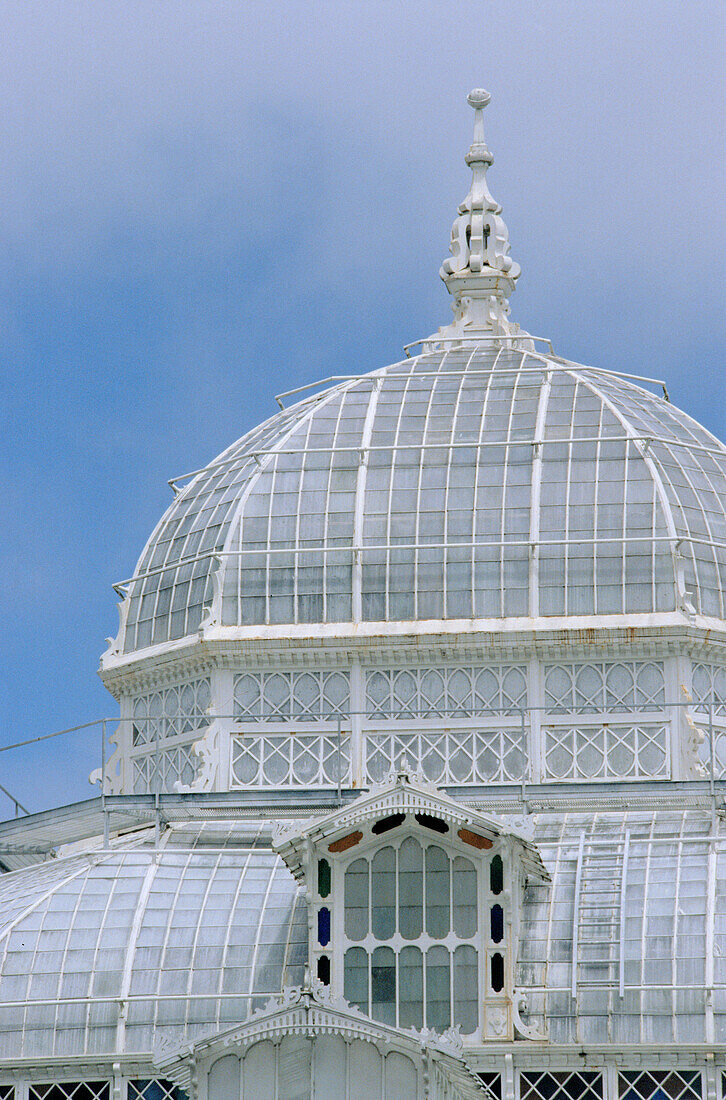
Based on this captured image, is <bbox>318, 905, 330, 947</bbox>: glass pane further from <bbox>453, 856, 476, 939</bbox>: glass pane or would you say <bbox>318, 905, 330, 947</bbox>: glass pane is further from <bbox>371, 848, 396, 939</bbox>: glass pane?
<bbox>453, 856, 476, 939</bbox>: glass pane

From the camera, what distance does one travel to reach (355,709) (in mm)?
54219

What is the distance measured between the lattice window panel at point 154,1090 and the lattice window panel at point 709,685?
615 inches

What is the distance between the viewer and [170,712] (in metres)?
56.7

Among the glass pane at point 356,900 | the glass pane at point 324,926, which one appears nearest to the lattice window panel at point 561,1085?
the glass pane at point 356,900

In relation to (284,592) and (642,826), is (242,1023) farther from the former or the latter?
(284,592)

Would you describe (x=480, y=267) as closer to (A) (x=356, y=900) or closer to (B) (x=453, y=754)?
(B) (x=453, y=754)

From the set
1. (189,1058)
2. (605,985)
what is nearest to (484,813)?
(605,985)

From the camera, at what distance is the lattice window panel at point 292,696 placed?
54.5 meters

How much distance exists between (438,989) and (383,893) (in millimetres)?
2018

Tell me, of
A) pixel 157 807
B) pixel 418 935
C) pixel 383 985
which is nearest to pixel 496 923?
pixel 418 935

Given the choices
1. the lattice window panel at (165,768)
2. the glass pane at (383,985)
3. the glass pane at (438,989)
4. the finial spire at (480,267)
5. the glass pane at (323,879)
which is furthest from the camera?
the finial spire at (480,267)

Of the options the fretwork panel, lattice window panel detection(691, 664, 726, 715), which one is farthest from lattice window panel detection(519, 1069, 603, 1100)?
lattice window panel detection(691, 664, 726, 715)

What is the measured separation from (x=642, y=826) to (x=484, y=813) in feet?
16.4

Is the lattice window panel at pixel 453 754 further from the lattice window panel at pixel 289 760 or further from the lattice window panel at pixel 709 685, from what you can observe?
the lattice window panel at pixel 709 685
